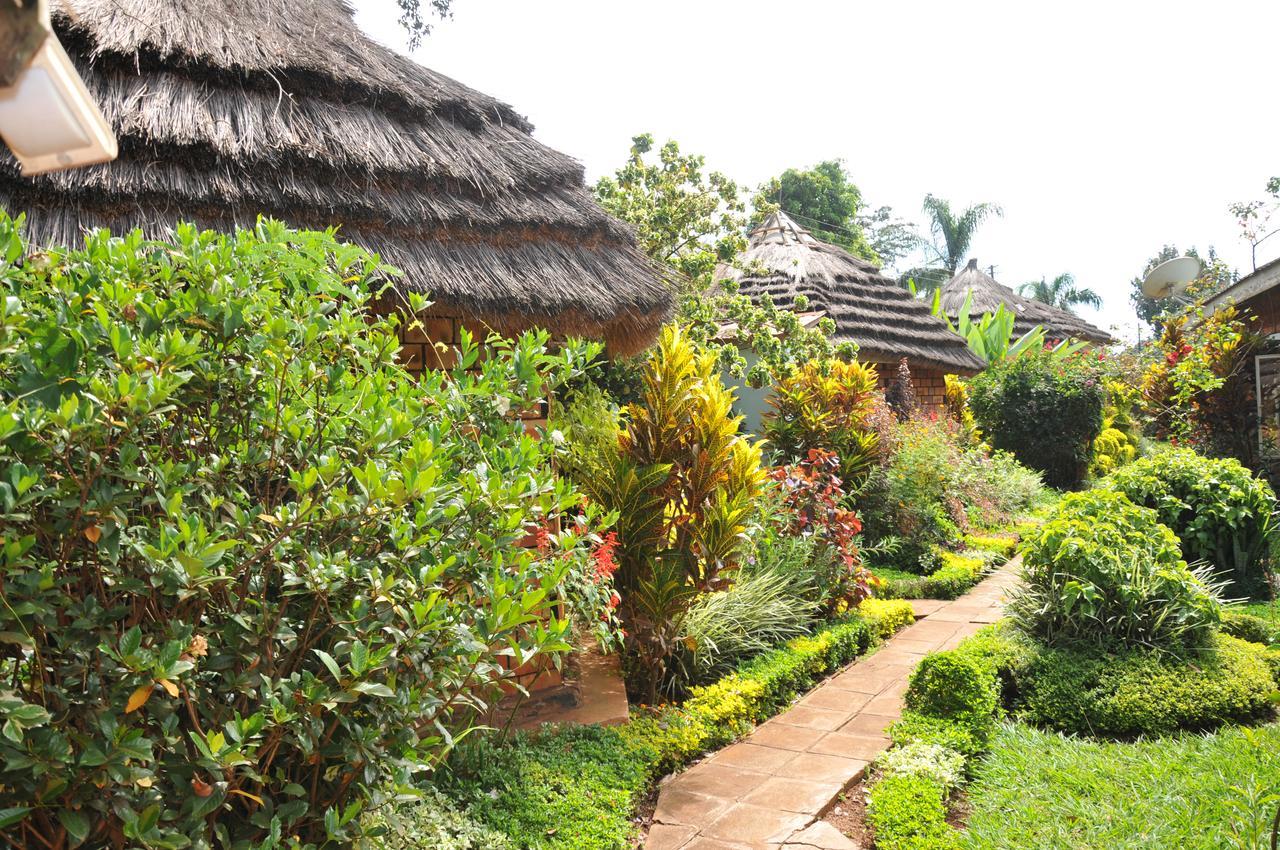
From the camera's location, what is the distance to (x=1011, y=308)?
95.3ft

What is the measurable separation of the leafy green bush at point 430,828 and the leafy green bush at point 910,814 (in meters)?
1.65

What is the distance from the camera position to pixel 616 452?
5.59 meters

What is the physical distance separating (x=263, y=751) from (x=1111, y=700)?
463cm

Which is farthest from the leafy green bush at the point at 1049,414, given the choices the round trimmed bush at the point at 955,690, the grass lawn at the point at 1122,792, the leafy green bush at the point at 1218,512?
the grass lawn at the point at 1122,792

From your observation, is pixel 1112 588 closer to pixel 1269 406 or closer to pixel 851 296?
pixel 1269 406

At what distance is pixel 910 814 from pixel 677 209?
845 centimetres

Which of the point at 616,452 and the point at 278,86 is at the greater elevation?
the point at 278,86

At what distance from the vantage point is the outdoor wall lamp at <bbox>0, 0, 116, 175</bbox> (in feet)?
3.35

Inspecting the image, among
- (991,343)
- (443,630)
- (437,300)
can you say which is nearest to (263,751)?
(443,630)

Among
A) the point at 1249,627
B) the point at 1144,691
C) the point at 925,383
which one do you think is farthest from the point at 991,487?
the point at 1144,691

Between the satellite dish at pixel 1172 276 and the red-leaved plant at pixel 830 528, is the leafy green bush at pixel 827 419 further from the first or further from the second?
the satellite dish at pixel 1172 276

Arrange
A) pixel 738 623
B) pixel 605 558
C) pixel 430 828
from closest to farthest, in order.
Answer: pixel 430 828 < pixel 605 558 < pixel 738 623

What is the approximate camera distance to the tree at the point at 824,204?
31859mm

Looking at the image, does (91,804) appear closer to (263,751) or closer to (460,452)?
(263,751)
